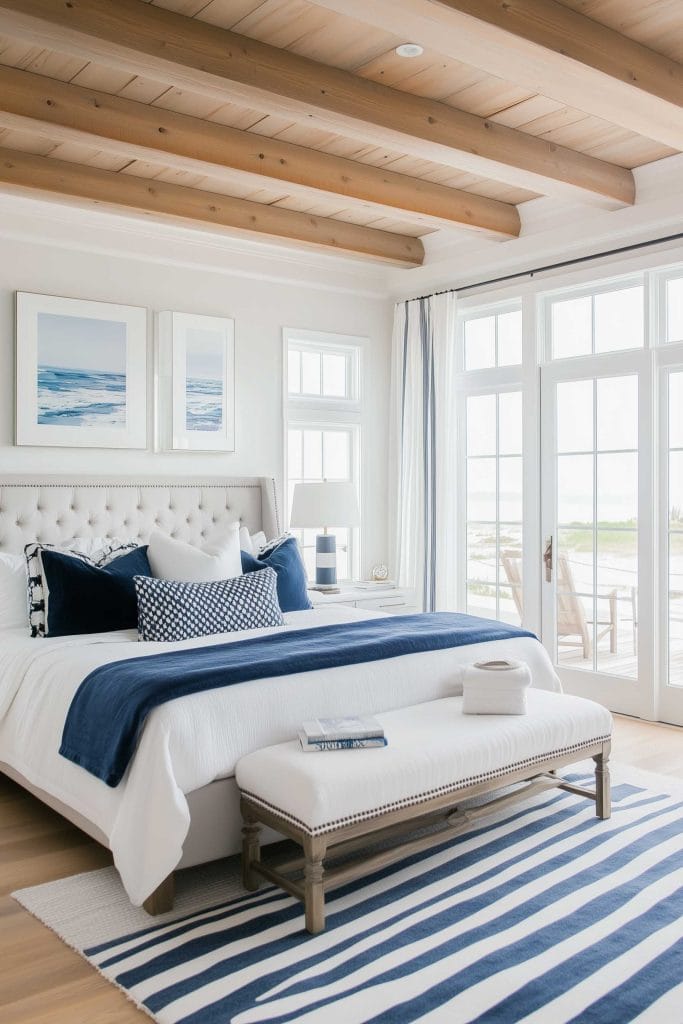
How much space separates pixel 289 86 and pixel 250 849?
263 centimetres

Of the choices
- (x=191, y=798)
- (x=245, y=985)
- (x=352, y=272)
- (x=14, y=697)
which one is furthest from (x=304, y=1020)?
(x=352, y=272)

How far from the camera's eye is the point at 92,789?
2861 mm

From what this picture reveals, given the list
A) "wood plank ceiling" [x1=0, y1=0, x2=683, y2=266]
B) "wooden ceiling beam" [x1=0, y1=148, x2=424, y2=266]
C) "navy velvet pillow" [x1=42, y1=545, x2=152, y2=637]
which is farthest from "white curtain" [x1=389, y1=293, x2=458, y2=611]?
"navy velvet pillow" [x1=42, y1=545, x2=152, y2=637]

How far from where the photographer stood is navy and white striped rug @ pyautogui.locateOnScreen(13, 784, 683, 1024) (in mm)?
2156

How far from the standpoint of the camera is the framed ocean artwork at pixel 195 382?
16.6 feet

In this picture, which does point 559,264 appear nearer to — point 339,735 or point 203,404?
point 203,404

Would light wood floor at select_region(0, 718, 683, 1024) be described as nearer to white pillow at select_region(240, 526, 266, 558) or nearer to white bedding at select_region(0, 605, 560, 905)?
white bedding at select_region(0, 605, 560, 905)

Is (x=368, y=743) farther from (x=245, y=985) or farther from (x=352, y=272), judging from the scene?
(x=352, y=272)

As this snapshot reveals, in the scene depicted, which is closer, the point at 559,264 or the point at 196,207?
the point at 196,207

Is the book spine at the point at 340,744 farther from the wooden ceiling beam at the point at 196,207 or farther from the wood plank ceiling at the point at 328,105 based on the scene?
the wooden ceiling beam at the point at 196,207

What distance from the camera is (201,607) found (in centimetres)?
375

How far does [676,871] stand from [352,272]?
4203 millimetres

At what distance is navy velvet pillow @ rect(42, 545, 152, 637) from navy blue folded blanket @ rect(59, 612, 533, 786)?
0.64 m

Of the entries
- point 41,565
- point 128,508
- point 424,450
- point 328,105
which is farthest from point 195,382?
point 328,105
